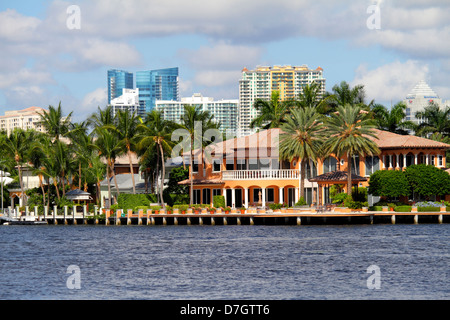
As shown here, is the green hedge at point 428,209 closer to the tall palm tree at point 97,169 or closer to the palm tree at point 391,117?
the palm tree at point 391,117

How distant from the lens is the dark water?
36.2m

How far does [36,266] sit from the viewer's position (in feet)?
153

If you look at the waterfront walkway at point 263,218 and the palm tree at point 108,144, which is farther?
the palm tree at point 108,144

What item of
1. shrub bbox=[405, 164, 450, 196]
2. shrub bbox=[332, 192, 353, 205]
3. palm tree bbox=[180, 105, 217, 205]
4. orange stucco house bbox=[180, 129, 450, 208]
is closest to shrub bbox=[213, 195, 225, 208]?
orange stucco house bbox=[180, 129, 450, 208]

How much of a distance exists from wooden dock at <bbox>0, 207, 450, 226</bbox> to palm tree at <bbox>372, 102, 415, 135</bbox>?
25.2 meters

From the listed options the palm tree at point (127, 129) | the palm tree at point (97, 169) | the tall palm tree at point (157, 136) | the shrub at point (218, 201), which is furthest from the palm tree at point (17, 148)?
the shrub at point (218, 201)

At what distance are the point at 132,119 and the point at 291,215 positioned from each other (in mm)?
25164

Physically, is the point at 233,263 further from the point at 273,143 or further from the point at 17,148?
the point at 17,148

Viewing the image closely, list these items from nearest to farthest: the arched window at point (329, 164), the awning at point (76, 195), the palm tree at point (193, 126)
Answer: the palm tree at point (193, 126) → the arched window at point (329, 164) → the awning at point (76, 195)

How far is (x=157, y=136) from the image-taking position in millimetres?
85500

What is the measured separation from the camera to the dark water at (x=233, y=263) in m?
36.2

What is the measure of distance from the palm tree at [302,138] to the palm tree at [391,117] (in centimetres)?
1958
